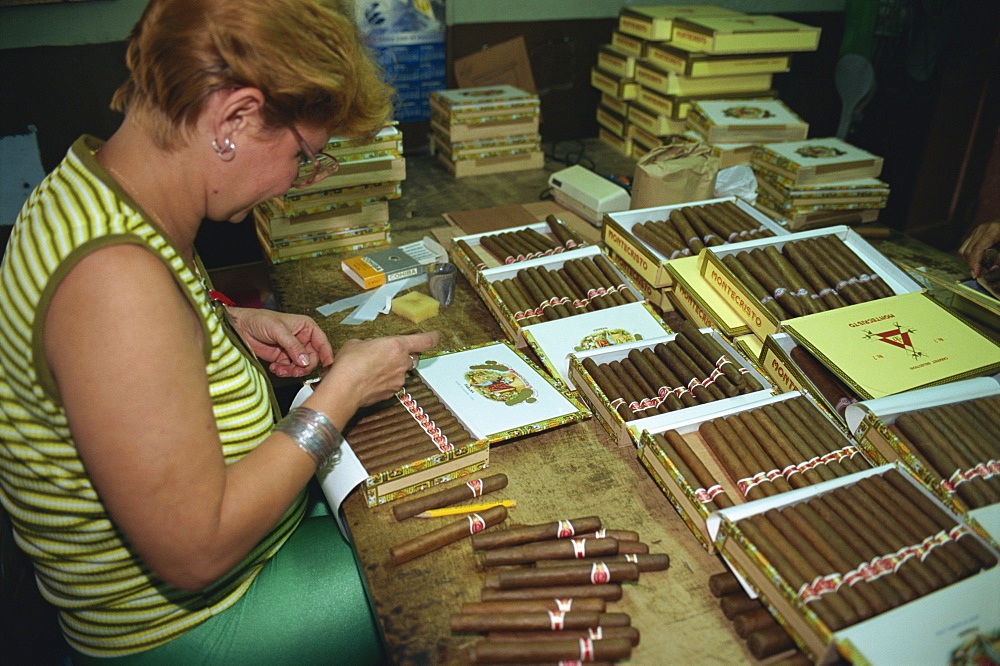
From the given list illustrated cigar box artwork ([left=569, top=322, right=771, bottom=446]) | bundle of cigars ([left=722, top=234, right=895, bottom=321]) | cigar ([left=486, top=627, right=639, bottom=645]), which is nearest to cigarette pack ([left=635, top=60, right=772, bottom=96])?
bundle of cigars ([left=722, top=234, right=895, bottom=321])

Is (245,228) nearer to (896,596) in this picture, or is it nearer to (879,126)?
(896,596)

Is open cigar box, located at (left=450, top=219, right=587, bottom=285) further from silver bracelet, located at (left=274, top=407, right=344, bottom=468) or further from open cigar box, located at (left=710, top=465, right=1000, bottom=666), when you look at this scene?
open cigar box, located at (left=710, top=465, right=1000, bottom=666)

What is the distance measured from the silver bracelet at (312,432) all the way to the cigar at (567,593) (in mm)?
474

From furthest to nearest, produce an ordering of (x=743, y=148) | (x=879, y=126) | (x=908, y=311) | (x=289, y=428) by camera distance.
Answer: (x=879, y=126), (x=743, y=148), (x=908, y=311), (x=289, y=428)

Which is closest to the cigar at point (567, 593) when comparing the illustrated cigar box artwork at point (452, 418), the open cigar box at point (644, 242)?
the illustrated cigar box artwork at point (452, 418)

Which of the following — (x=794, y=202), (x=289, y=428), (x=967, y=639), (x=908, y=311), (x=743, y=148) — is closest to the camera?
(x=967, y=639)

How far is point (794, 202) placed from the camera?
3.23 m

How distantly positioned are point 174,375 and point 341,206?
1938 mm

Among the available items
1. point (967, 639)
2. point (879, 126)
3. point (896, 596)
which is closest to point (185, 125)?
point (896, 596)

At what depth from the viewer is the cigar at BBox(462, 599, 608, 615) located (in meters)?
1.35

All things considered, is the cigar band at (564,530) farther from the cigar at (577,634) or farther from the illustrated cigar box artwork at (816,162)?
the illustrated cigar box artwork at (816,162)

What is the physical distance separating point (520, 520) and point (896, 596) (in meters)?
0.82

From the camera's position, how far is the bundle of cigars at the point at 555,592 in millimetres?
1282

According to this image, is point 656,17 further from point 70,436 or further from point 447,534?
point 70,436
